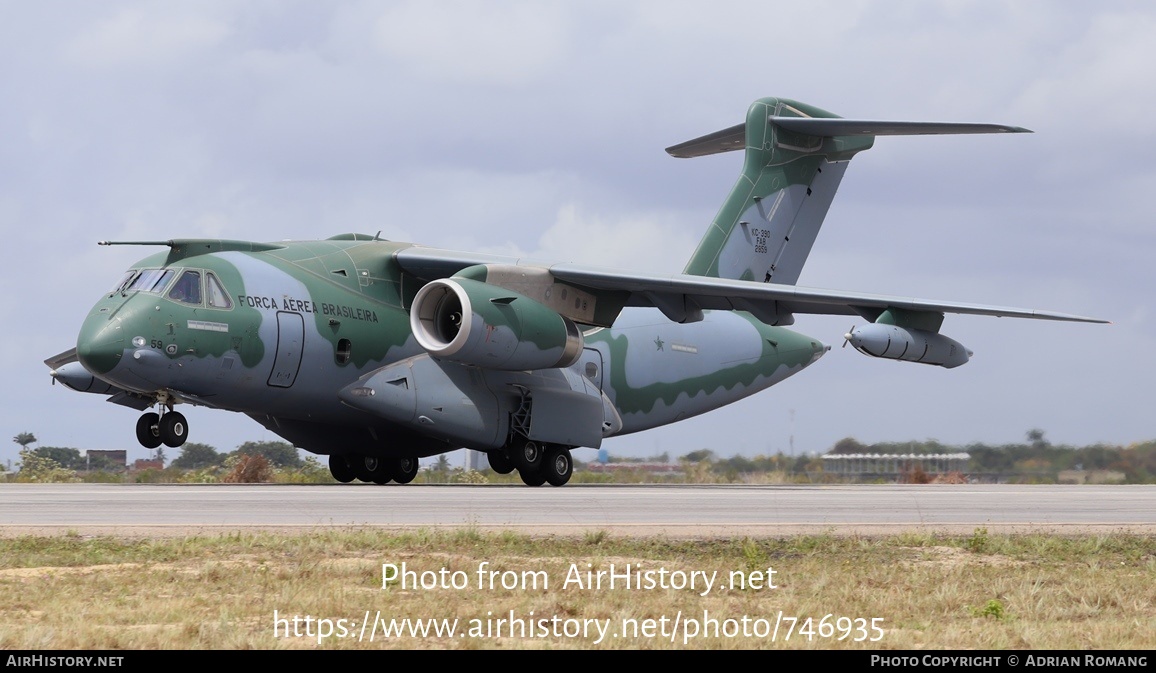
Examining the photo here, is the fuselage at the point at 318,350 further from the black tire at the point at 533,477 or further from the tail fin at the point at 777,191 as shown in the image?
the tail fin at the point at 777,191

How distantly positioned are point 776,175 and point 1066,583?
1828 centimetres

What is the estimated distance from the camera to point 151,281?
63.6ft

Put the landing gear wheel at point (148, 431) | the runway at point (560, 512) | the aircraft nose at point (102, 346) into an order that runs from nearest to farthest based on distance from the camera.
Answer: the runway at point (560, 512)
the aircraft nose at point (102, 346)
the landing gear wheel at point (148, 431)

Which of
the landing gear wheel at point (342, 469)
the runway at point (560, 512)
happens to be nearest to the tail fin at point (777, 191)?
the landing gear wheel at point (342, 469)

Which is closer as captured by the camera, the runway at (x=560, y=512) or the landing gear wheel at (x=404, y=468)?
the runway at (x=560, y=512)

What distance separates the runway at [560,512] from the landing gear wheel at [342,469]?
16.4 ft

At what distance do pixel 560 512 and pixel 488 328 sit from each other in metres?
5.93

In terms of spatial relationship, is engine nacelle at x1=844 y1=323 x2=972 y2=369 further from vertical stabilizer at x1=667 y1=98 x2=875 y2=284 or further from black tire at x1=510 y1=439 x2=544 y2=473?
vertical stabilizer at x1=667 y1=98 x2=875 y2=284

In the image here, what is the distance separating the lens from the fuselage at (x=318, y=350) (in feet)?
62.0

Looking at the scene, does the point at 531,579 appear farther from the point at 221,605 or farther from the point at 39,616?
the point at 39,616

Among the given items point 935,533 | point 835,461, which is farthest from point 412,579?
point 835,461

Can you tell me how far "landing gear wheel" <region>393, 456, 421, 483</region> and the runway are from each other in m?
4.82

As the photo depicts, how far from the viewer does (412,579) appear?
8414 millimetres

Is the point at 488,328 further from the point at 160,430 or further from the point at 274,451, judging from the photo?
the point at 274,451
